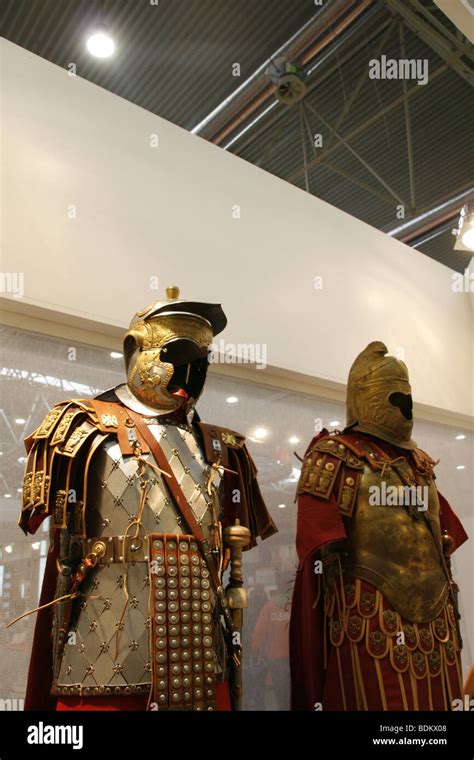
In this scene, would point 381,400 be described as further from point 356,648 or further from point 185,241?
point 185,241

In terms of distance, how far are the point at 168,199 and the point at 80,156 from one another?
1.70 feet

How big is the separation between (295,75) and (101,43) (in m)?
1.40

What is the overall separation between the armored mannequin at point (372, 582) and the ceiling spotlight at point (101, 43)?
118 inches

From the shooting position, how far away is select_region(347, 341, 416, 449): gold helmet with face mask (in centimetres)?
361

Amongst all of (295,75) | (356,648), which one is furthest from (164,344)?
(295,75)

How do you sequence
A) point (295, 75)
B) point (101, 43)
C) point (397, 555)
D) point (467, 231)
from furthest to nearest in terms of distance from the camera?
point (295, 75) < point (101, 43) < point (467, 231) < point (397, 555)

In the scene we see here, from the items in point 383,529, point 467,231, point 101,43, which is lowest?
point 383,529

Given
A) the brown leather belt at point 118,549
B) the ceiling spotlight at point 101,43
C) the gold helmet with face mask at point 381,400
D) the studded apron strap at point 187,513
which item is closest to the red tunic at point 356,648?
the gold helmet with face mask at point 381,400

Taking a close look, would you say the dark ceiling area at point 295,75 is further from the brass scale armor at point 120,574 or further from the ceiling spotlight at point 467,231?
the brass scale armor at point 120,574

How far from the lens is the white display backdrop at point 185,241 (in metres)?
3.25

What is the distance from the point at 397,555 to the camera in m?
3.25

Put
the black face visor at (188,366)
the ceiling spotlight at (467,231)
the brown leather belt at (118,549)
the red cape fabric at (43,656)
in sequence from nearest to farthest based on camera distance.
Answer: the brown leather belt at (118,549) → the red cape fabric at (43,656) → the black face visor at (188,366) → the ceiling spotlight at (467,231)

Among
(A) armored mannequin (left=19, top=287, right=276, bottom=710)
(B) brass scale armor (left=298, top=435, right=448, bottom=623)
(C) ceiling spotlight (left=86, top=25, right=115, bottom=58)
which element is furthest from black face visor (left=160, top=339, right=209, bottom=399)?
(C) ceiling spotlight (left=86, top=25, right=115, bottom=58)

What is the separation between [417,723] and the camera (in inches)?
108
